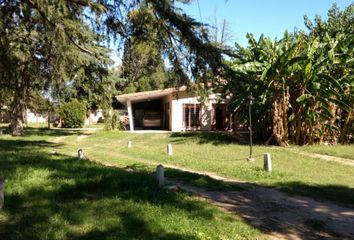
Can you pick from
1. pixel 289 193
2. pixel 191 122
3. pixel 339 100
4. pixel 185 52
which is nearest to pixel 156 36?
pixel 185 52

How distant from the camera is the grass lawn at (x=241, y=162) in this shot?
14.1 m

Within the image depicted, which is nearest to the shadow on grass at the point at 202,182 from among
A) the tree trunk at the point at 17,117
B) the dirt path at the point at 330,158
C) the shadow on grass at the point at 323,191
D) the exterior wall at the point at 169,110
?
the shadow on grass at the point at 323,191

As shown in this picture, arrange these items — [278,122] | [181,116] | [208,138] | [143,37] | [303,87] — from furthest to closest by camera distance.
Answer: [181,116], [208,138], [278,122], [303,87], [143,37]

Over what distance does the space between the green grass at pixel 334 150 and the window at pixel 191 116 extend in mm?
14077

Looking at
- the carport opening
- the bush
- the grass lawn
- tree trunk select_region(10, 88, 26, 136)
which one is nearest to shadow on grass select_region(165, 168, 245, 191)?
the grass lawn

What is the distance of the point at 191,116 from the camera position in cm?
3809

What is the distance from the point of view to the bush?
165 ft

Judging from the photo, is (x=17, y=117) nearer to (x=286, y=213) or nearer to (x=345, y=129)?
(x=345, y=129)

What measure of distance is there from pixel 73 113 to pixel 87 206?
44435mm

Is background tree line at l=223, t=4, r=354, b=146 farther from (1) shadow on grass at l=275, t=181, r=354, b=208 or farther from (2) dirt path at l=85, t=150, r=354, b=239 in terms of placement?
(2) dirt path at l=85, t=150, r=354, b=239

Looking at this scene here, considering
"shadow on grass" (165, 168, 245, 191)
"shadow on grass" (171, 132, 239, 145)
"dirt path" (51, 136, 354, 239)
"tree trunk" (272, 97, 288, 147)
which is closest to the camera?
"dirt path" (51, 136, 354, 239)

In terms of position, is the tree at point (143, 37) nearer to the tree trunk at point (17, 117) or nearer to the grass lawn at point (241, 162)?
the grass lawn at point (241, 162)

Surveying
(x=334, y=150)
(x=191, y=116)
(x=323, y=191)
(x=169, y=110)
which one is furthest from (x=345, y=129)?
(x=169, y=110)

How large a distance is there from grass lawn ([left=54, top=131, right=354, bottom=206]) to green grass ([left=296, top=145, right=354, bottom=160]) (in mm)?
1463
